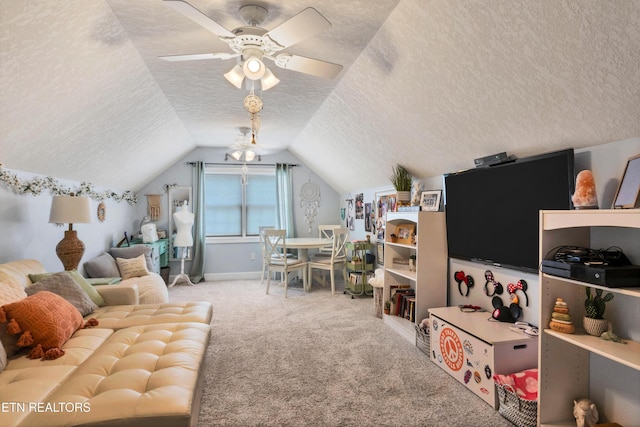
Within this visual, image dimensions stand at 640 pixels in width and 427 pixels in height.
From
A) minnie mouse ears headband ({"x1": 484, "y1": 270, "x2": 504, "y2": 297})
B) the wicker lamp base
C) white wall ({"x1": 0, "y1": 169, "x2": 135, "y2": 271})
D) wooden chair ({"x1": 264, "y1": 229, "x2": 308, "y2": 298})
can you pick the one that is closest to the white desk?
wooden chair ({"x1": 264, "y1": 229, "x2": 308, "y2": 298})

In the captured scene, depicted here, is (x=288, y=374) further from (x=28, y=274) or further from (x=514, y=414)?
(x=28, y=274)

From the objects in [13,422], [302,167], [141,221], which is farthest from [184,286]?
[13,422]

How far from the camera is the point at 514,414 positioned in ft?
6.52

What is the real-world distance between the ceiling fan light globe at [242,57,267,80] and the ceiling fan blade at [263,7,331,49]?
7.2 inches

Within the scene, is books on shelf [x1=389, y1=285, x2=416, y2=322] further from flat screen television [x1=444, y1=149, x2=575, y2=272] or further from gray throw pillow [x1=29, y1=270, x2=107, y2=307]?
gray throw pillow [x1=29, y1=270, x2=107, y2=307]

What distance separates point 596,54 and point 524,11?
1.19 feet

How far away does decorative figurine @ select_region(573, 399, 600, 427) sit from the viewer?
1.83 meters

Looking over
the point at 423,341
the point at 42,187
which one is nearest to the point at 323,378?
the point at 423,341

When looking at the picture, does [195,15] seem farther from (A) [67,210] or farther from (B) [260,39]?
(A) [67,210]

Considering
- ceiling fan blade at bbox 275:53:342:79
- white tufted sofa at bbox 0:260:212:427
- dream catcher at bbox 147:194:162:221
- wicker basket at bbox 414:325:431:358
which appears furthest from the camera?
dream catcher at bbox 147:194:162:221

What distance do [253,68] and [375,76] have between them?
113 cm

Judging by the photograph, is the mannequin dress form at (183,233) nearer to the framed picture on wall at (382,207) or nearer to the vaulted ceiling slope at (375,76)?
the vaulted ceiling slope at (375,76)

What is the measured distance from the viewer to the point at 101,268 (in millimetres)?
3854

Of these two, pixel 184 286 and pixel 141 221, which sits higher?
pixel 141 221
